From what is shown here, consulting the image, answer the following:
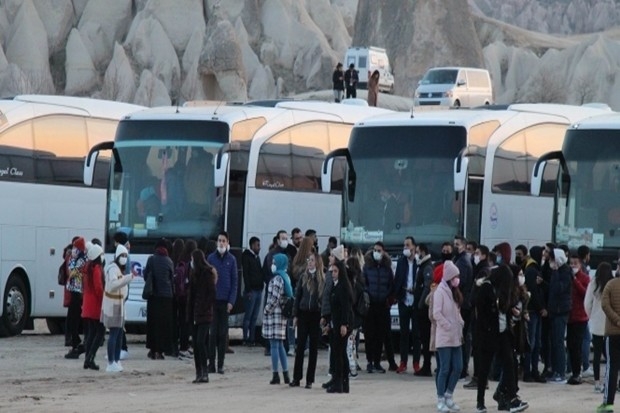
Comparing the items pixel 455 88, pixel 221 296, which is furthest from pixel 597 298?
pixel 455 88

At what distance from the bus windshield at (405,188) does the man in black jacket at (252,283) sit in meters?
1.36

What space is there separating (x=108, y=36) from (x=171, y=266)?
238 ft

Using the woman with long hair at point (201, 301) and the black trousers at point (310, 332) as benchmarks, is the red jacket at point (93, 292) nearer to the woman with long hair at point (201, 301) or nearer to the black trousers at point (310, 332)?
the woman with long hair at point (201, 301)

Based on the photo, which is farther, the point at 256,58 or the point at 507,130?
the point at 256,58

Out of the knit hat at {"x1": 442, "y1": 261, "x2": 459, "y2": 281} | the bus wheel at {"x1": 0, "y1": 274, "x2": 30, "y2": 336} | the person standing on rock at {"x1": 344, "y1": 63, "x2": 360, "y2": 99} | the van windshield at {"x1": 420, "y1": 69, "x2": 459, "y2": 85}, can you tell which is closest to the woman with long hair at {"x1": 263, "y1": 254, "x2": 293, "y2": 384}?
the knit hat at {"x1": 442, "y1": 261, "x2": 459, "y2": 281}

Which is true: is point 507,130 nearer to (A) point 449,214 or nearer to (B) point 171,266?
(A) point 449,214

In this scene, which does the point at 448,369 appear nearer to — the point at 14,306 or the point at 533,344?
the point at 533,344

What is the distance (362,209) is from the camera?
2684 centimetres

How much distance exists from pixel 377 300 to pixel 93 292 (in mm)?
3792

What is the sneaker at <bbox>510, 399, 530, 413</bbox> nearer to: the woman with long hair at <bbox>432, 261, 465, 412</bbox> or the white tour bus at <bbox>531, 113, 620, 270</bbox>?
the woman with long hair at <bbox>432, 261, 465, 412</bbox>

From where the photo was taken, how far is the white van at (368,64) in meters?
67.6

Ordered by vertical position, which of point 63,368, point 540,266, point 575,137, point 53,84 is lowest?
point 63,368

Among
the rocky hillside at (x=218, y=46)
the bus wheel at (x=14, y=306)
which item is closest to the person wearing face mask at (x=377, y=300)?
the bus wheel at (x=14, y=306)

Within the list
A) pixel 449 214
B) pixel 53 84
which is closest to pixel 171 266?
pixel 449 214
